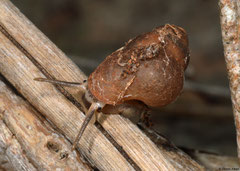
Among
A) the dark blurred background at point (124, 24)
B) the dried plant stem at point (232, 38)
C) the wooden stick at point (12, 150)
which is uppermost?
the dried plant stem at point (232, 38)

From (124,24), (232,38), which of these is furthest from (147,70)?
(124,24)

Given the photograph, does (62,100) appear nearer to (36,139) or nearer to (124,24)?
(36,139)

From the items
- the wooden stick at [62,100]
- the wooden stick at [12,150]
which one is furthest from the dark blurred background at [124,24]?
the wooden stick at [12,150]

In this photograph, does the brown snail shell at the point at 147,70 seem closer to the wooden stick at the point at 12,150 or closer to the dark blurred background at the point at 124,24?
the wooden stick at the point at 12,150

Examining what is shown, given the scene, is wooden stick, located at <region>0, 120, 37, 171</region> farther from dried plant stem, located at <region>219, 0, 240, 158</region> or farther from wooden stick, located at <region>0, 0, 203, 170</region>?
dried plant stem, located at <region>219, 0, 240, 158</region>

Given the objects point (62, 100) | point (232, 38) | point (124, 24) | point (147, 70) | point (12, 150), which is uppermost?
point (232, 38)

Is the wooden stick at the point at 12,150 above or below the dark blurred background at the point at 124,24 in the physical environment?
below

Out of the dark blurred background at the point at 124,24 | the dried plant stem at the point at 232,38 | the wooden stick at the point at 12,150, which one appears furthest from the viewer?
the dark blurred background at the point at 124,24
